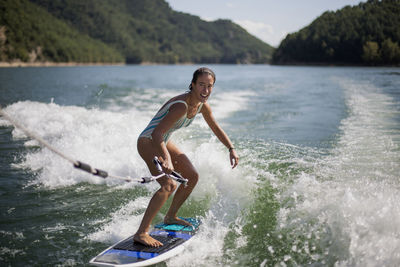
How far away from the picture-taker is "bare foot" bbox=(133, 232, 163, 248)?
370cm

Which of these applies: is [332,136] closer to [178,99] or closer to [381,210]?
[381,210]

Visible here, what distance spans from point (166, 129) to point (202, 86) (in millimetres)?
608

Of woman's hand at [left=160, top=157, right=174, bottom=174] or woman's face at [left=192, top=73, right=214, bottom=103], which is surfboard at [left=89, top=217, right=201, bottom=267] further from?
woman's face at [left=192, top=73, right=214, bottom=103]

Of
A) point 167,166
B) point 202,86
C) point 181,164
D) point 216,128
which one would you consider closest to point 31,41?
point 216,128

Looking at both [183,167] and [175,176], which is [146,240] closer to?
[175,176]

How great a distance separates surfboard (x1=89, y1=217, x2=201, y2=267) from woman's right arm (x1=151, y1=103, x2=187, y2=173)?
973 millimetres

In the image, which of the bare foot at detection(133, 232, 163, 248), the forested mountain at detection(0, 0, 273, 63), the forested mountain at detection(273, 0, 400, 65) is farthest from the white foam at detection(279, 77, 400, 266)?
the forested mountain at detection(0, 0, 273, 63)

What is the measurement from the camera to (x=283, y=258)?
3744 millimetres

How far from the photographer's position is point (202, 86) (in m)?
3.56

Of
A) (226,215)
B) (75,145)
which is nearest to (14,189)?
(75,145)

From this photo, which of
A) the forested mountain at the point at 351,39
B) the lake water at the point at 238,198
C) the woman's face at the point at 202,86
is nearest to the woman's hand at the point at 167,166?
the woman's face at the point at 202,86

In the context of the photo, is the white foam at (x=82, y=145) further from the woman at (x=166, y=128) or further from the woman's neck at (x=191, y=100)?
the woman's neck at (x=191, y=100)

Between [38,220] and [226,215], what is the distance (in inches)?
105

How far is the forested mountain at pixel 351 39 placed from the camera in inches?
2787
